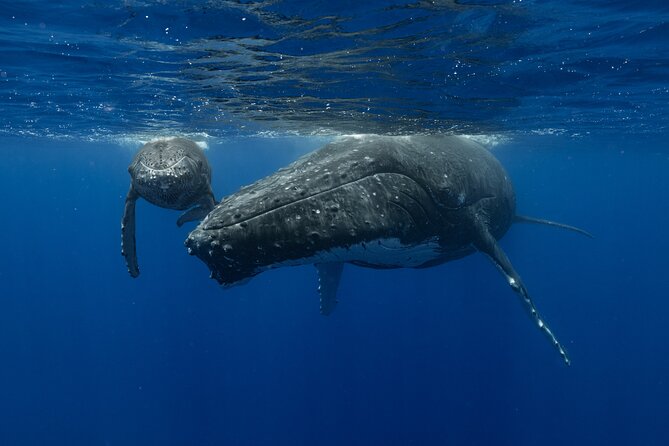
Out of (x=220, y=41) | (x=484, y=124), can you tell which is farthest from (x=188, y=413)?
(x=220, y=41)

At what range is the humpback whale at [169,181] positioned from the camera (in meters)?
7.75

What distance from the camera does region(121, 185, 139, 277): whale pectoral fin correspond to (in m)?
8.83

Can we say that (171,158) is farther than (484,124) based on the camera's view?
No

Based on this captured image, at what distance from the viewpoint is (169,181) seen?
7711 millimetres

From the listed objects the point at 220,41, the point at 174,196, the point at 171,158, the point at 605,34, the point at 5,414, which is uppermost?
the point at 220,41

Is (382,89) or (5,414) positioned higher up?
(382,89)

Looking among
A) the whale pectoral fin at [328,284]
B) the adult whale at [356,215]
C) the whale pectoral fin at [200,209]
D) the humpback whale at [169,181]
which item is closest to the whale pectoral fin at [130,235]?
the humpback whale at [169,181]

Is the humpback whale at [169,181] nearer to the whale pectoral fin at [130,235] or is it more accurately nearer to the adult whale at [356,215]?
the whale pectoral fin at [130,235]

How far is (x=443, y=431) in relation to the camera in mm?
38031

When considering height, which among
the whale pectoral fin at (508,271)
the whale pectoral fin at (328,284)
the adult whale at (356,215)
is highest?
the adult whale at (356,215)

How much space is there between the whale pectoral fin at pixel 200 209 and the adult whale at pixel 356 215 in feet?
7.94

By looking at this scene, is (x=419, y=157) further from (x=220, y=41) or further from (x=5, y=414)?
(x=5, y=414)

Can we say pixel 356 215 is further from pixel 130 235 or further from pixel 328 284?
pixel 328 284

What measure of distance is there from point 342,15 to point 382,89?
5.57 meters
